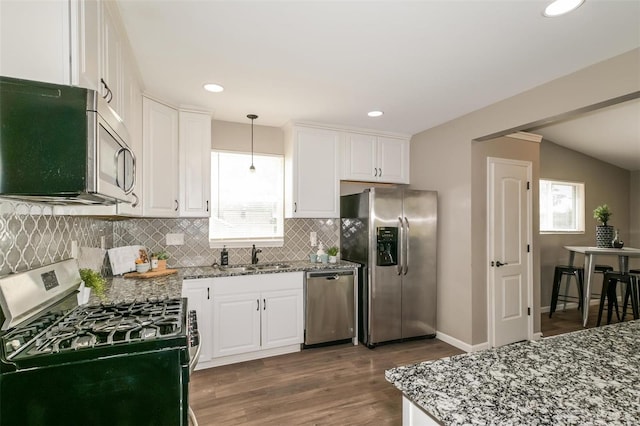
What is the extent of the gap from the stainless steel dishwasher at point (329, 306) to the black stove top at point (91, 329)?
1.89 m

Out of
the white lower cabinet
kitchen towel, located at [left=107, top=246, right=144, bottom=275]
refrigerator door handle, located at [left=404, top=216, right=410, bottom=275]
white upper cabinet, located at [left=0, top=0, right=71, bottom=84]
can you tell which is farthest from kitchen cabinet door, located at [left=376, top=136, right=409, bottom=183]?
white upper cabinet, located at [left=0, top=0, right=71, bottom=84]

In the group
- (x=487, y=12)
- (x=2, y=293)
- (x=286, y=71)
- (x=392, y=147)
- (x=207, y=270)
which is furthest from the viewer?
(x=392, y=147)

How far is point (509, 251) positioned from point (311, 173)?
2.37m

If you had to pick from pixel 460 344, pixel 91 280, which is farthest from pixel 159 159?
pixel 460 344

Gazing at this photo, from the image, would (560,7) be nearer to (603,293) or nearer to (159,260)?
(159,260)

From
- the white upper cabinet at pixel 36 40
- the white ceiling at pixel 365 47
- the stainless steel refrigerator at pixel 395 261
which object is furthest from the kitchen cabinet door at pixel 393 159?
the white upper cabinet at pixel 36 40

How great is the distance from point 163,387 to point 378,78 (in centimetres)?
242

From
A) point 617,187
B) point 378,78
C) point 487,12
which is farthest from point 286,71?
point 617,187

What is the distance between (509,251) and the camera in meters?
3.60

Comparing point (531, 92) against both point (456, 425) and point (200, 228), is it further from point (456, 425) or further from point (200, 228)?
point (200, 228)

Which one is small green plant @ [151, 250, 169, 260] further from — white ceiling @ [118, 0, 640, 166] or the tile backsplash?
white ceiling @ [118, 0, 640, 166]

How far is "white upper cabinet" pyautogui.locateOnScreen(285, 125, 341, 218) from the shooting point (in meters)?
3.67

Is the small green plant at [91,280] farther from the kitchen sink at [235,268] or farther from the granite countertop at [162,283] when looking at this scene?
the kitchen sink at [235,268]

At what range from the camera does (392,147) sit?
4168mm
